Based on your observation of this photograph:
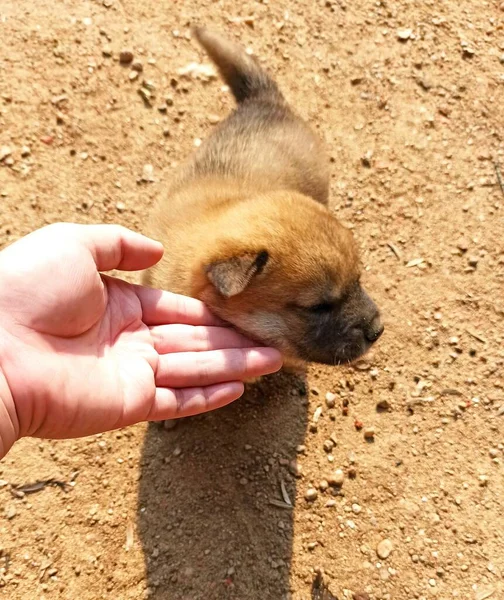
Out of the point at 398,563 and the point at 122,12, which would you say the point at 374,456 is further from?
the point at 122,12

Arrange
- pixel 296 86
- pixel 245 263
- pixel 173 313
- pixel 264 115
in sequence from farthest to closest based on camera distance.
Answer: pixel 296 86 < pixel 264 115 < pixel 173 313 < pixel 245 263

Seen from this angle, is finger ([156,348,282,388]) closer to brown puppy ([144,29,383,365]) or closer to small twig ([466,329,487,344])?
brown puppy ([144,29,383,365])

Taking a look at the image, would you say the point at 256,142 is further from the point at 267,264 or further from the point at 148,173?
the point at 267,264

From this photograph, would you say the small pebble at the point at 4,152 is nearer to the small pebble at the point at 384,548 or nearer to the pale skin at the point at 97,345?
the pale skin at the point at 97,345

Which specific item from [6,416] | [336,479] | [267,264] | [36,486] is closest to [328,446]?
[336,479]

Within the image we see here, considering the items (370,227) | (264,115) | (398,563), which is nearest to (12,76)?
(264,115)

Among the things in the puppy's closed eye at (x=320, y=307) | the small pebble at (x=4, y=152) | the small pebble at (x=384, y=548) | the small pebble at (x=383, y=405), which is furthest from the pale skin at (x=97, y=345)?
the small pebble at (x=4, y=152)

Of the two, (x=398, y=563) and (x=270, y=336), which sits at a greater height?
(x=270, y=336)
